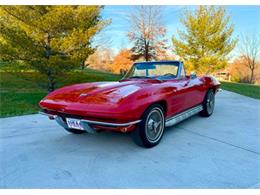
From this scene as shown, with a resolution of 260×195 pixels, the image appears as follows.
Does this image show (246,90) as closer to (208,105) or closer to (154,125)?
(208,105)

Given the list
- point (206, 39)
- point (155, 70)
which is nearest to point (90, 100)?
point (155, 70)

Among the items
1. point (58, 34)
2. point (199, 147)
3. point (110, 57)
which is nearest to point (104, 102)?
point (199, 147)

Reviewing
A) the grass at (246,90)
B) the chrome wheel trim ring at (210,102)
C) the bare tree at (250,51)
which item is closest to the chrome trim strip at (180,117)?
the chrome wheel trim ring at (210,102)

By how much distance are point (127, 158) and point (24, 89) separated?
7286 millimetres

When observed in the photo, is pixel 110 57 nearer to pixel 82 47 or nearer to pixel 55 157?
pixel 82 47

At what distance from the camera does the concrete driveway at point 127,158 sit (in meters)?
2.26

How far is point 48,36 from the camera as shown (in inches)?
273

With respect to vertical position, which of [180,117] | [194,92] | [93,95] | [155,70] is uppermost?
[155,70]

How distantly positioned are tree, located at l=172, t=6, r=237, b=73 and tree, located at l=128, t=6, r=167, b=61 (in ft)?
17.0

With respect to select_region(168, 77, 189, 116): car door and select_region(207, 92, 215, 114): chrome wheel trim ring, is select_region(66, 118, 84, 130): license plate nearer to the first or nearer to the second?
select_region(168, 77, 189, 116): car door

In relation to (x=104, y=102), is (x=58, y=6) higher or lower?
higher

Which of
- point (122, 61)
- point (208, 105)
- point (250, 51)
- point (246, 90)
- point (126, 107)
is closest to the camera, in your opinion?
point (126, 107)

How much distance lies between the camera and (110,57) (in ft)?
84.1

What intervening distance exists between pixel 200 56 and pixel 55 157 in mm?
13198
